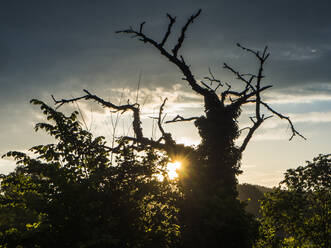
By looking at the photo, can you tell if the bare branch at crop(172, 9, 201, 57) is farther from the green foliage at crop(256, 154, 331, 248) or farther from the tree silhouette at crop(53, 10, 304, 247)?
the green foliage at crop(256, 154, 331, 248)

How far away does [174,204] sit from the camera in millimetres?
8328

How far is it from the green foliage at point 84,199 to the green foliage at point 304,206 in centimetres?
589

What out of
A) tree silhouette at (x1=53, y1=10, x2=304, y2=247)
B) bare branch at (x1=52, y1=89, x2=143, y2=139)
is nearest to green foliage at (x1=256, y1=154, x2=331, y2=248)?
tree silhouette at (x1=53, y1=10, x2=304, y2=247)

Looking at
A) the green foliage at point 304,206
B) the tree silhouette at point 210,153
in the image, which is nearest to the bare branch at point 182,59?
the tree silhouette at point 210,153

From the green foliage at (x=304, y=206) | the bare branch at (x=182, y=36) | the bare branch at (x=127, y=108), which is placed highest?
the bare branch at (x=182, y=36)

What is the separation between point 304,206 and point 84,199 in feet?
31.4

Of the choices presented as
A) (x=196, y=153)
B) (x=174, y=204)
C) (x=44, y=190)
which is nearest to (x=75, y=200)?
(x=44, y=190)

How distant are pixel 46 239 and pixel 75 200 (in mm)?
972

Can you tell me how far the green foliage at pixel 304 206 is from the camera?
1133 cm

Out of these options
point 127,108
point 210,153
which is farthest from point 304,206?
point 127,108

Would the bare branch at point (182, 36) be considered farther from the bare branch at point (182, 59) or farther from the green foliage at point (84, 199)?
the green foliage at point (84, 199)

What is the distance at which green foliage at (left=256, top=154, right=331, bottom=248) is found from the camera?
37.2 ft

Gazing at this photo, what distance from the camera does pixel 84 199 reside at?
6.48m

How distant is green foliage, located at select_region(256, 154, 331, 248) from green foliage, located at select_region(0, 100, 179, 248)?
589 cm
